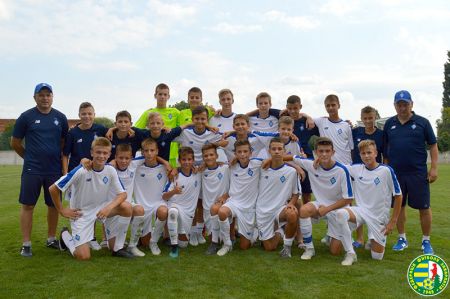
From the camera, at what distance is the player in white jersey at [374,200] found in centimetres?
535

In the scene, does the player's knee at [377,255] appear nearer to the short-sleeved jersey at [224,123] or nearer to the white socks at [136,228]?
the short-sleeved jersey at [224,123]

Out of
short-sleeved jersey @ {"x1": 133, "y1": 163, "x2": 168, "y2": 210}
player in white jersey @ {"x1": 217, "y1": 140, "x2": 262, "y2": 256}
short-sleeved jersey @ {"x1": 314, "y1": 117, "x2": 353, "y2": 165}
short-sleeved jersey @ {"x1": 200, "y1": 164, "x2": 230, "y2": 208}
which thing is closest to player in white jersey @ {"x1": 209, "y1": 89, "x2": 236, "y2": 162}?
short-sleeved jersey @ {"x1": 200, "y1": 164, "x2": 230, "y2": 208}

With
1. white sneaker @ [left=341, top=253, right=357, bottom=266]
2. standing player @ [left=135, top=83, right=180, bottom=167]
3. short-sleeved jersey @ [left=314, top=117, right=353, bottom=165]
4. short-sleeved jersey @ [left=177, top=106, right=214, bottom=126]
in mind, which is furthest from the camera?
short-sleeved jersey @ [left=177, top=106, right=214, bottom=126]

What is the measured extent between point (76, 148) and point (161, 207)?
156cm

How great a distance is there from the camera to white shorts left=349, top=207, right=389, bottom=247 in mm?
5352

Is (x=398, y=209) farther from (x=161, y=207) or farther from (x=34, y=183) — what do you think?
(x=34, y=183)

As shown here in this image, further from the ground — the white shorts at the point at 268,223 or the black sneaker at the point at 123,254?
the white shorts at the point at 268,223

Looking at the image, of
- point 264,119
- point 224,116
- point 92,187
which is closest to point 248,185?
point 264,119

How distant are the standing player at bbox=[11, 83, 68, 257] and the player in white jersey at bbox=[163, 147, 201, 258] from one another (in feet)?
5.34

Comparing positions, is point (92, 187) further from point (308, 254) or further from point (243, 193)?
point (308, 254)

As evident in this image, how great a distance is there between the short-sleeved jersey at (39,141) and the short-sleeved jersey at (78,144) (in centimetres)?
23

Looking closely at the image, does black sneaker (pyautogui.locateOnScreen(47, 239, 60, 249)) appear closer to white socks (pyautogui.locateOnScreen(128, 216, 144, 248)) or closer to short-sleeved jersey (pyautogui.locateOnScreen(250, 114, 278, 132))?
white socks (pyautogui.locateOnScreen(128, 216, 144, 248))

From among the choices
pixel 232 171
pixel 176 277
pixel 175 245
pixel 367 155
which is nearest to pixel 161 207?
pixel 175 245

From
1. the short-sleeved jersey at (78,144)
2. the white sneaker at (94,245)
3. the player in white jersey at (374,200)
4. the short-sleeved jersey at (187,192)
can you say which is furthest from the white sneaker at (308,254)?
the short-sleeved jersey at (78,144)
